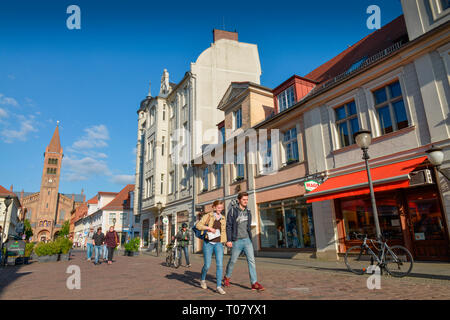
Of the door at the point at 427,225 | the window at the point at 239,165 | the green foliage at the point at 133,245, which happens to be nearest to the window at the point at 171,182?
the green foliage at the point at 133,245

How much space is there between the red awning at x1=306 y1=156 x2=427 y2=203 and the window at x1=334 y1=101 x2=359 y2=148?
1.70 meters

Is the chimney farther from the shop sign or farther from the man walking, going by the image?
the man walking

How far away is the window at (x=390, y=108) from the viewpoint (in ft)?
35.4

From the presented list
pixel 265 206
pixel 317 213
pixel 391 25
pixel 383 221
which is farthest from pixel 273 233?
pixel 391 25

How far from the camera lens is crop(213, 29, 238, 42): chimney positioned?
97.9ft

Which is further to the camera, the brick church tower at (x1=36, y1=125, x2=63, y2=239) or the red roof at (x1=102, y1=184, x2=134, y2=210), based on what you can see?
the brick church tower at (x1=36, y1=125, x2=63, y2=239)

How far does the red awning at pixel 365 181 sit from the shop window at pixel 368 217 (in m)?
1.12

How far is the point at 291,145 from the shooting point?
50.4 ft

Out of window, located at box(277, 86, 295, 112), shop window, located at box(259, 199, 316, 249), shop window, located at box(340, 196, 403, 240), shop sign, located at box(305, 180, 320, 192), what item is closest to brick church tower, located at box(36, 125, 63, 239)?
shop window, located at box(259, 199, 316, 249)

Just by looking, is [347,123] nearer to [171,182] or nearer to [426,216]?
[426,216]

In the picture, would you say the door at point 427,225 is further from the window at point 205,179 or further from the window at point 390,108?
the window at point 205,179

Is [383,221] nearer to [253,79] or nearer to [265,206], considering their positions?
[265,206]
